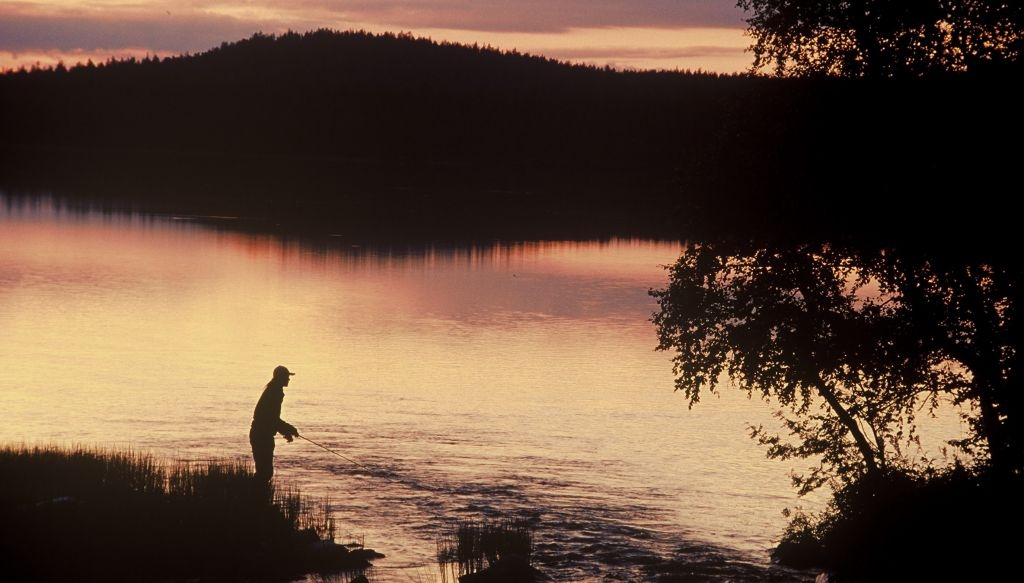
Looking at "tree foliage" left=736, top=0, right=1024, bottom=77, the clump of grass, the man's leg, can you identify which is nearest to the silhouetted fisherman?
the man's leg

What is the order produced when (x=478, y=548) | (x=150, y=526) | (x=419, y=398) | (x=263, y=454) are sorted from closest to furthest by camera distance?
(x=150, y=526), (x=478, y=548), (x=263, y=454), (x=419, y=398)

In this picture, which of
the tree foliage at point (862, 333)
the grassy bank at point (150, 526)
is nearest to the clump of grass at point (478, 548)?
the grassy bank at point (150, 526)

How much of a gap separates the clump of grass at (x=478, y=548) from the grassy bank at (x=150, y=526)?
1.80 metres

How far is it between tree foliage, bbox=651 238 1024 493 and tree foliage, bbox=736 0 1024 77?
3.99 meters

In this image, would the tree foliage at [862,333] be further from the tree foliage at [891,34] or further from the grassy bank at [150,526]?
the grassy bank at [150,526]

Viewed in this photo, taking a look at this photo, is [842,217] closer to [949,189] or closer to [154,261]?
[949,189]

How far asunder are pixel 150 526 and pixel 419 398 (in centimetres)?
2498

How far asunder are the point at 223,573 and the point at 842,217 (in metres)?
14.5

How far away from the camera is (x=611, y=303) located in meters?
79.7

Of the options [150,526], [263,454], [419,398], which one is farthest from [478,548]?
[419,398]

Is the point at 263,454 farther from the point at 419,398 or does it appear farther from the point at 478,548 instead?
the point at 419,398

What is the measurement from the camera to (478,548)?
991 inches

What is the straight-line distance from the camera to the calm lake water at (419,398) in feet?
97.8

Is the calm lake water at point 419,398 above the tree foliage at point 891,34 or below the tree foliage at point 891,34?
Result: below
